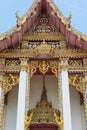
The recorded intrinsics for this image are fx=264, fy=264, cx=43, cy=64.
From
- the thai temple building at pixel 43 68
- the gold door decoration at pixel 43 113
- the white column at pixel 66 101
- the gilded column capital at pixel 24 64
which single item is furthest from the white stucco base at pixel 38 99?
the white column at pixel 66 101

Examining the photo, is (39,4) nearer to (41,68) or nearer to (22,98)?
(41,68)

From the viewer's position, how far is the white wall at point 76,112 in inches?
312

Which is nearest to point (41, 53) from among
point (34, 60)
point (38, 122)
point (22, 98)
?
point (34, 60)

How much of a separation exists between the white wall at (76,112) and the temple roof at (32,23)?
160 cm

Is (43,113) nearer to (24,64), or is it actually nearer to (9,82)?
(9,82)

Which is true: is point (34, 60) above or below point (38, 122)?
above

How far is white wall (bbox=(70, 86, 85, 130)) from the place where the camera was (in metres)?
7.92

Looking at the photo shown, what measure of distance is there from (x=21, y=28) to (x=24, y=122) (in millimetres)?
2864

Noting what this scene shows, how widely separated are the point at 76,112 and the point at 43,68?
1.75 meters

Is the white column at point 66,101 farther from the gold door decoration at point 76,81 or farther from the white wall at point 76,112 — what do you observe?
the white wall at point 76,112

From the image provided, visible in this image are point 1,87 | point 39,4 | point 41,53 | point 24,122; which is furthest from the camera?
point 39,4

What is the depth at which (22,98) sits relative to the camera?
6.95m

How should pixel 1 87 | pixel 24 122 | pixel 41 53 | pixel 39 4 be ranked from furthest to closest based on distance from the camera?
pixel 39 4
pixel 41 53
pixel 1 87
pixel 24 122

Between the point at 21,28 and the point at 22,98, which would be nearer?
the point at 22,98
